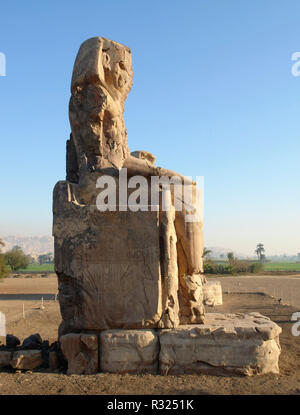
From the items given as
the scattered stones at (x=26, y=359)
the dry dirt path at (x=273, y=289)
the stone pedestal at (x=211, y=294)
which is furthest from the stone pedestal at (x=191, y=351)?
the dry dirt path at (x=273, y=289)

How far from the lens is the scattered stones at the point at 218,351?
392cm

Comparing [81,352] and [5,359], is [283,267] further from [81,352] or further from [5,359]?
[5,359]

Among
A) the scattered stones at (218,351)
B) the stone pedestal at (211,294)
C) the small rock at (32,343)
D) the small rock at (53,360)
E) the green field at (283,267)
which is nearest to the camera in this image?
the scattered stones at (218,351)

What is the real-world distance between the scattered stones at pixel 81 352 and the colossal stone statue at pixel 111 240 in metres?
0.14

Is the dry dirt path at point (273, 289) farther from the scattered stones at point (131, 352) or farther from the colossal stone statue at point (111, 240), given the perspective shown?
the scattered stones at point (131, 352)

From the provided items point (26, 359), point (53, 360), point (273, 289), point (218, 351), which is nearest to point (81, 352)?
point (53, 360)

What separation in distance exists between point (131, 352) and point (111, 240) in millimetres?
1255

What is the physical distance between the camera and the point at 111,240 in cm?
418

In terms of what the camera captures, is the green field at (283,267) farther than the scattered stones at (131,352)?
Yes

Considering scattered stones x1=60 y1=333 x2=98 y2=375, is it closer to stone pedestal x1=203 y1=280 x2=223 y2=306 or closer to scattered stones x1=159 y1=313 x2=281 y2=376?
scattered stones x1=159 y1=313 x2=281 y2=376

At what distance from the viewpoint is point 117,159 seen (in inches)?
177

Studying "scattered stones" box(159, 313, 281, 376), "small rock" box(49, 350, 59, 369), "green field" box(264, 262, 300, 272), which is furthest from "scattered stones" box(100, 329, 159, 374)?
"green field" box(264, 262, 300, 272)

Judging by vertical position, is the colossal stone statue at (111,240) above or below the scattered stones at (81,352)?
above

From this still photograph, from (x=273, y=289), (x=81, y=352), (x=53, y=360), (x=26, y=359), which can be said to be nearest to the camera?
(x=81, y=352)
